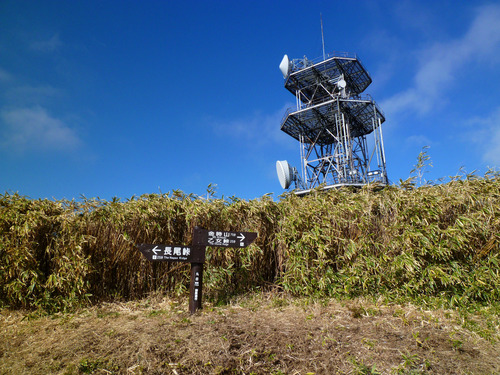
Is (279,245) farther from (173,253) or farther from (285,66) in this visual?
(285,66)

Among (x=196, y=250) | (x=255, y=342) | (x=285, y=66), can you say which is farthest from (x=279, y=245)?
(x=285, y=66)

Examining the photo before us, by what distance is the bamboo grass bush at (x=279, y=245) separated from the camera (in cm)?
415

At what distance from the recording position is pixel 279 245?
4.81m

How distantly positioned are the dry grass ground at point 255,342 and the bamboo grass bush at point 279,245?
1.48 ft

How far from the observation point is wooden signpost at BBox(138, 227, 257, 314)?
3.90 metres

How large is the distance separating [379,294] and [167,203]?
3.40 metres

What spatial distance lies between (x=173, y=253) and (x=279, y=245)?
169 centimetres

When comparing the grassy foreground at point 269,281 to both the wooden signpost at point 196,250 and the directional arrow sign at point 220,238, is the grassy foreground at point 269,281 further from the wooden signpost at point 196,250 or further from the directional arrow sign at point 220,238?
the directional arrow sign at point 220,238

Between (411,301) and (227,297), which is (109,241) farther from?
(411,301)

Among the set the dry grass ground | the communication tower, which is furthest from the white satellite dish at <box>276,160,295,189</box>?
the dry grass ground

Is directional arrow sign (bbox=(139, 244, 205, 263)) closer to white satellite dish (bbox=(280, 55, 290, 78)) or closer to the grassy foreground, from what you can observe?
the grassy foreground

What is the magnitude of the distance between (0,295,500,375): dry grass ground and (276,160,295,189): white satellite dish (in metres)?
13.6

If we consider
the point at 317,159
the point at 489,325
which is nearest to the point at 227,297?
the point at 489,325

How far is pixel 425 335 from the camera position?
312 cm
